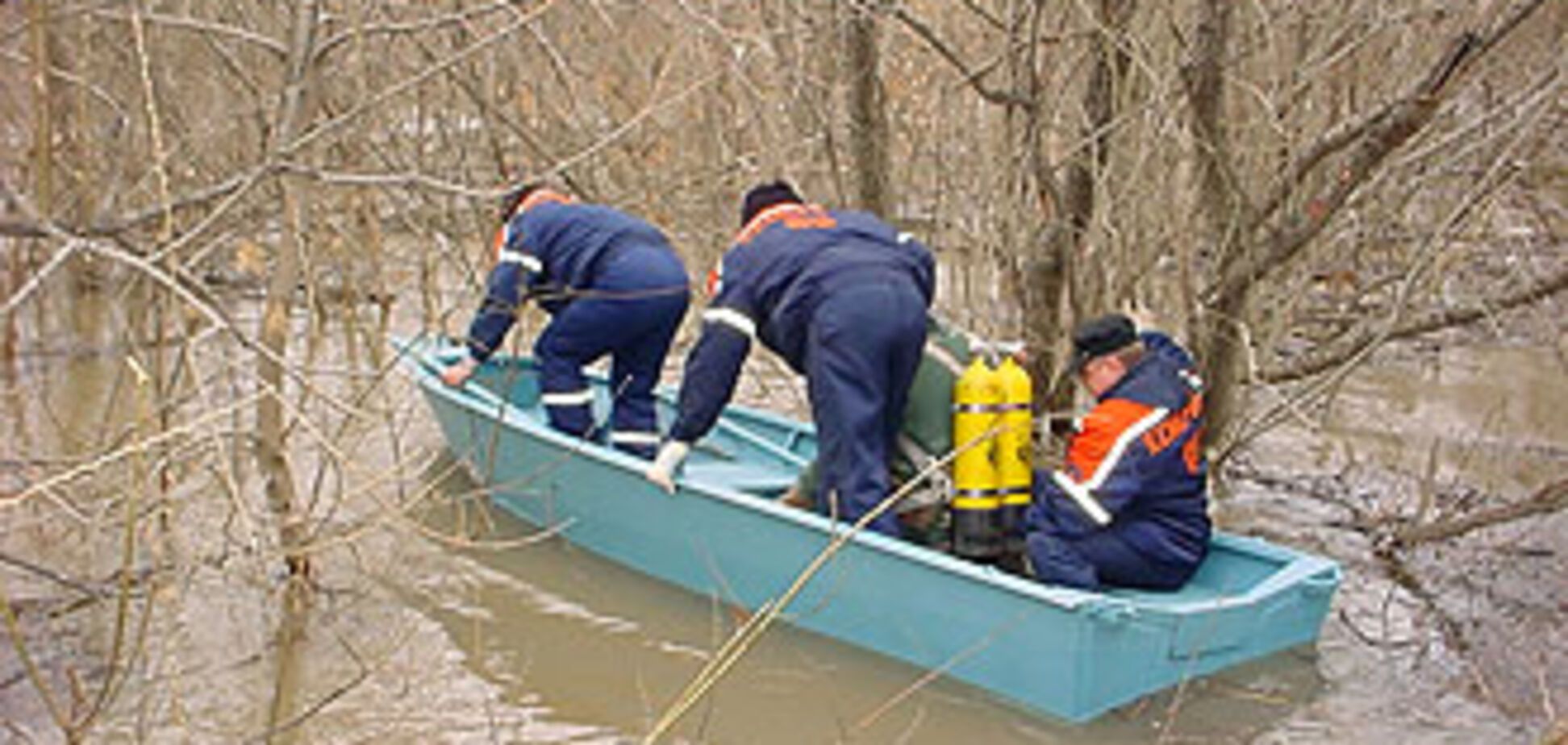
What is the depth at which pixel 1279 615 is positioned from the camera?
5.82 metres

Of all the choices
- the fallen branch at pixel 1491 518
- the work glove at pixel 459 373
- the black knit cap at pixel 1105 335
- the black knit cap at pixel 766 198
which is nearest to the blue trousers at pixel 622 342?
the work glove at pixel 459 373

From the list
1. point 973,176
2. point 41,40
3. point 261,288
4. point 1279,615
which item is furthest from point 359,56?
point 261,288

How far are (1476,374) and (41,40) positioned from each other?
9.66 m

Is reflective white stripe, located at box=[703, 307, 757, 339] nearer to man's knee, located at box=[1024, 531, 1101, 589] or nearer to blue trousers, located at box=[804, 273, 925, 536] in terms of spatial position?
blue trousers, located at box=[804, 273, 925, 536]

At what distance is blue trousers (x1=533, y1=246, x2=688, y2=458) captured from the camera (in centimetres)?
741

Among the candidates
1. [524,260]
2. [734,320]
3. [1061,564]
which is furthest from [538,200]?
[1061,564]

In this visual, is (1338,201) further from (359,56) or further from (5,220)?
(5,220)

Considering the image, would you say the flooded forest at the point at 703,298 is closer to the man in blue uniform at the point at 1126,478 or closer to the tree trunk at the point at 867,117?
the tree trunk at the point at 867,117

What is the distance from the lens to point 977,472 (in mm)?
6074

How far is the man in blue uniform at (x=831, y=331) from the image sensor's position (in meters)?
6.03

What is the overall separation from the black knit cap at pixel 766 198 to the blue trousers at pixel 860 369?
0.72 m

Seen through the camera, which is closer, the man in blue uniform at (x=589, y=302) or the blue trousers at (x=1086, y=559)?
the blue trousers at (x=1086, y=559)

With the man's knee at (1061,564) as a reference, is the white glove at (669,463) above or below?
above

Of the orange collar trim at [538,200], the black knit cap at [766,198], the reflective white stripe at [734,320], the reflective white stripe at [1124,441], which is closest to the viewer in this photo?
the reflective white stripe at [1124,441]
